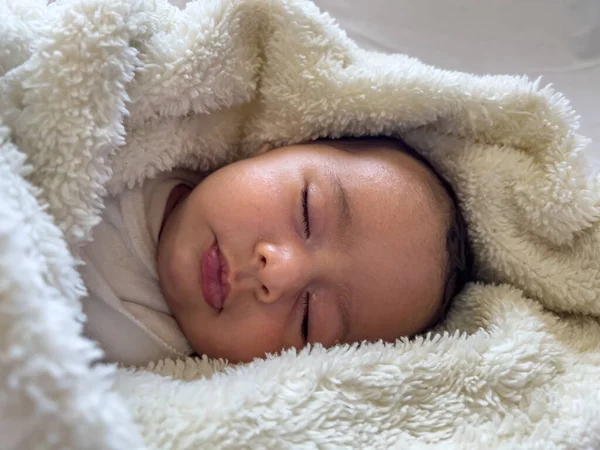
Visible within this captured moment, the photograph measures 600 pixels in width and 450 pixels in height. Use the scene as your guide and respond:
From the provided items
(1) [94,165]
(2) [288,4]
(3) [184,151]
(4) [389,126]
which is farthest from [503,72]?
(1) [94,165]

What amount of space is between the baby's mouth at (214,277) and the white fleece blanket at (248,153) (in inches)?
3.7

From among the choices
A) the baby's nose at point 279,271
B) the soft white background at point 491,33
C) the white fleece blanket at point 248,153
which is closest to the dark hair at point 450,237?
the white fleece blanket at point 248,153

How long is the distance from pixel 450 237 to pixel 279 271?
0.32 m

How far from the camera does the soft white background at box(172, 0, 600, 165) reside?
141 centimetres

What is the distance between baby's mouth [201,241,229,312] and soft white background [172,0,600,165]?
0.81 m

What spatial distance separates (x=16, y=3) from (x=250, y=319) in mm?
531

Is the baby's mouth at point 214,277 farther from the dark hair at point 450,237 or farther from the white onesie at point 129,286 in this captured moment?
the dark hair at point 450,237

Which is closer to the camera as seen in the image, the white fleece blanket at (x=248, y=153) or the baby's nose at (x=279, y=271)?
the white fleece blanket at (x=248, y=153)

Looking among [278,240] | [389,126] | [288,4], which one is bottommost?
[278,240]

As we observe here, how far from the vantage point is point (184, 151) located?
0.94 meters

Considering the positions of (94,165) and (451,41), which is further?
(451,41)

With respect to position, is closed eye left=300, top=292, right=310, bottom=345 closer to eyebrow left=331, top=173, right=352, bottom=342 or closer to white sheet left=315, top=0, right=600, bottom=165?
eyebrow left=331, top=173, right=352, bottom=342

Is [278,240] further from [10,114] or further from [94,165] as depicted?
[10,114]

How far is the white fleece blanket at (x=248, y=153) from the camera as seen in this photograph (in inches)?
19.4
